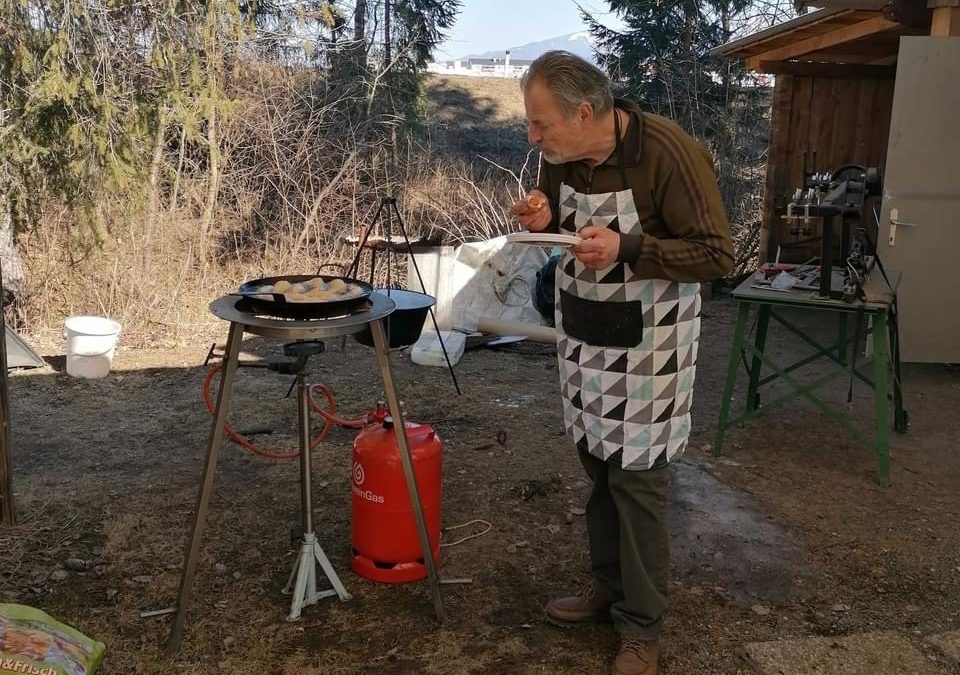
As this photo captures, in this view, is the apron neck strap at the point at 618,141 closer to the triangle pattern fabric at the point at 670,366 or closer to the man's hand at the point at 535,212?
the man's hand at the point at 535,212

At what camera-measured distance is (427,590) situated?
3.20m

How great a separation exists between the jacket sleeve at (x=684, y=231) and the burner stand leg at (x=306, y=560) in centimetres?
133

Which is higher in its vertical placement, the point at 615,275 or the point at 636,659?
the point at 615,275

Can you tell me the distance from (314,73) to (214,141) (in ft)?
10.7

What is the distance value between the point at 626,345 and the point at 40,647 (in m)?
1.92

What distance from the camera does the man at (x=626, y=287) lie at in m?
2.29

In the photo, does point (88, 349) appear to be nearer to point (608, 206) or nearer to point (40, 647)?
point (40, 647)

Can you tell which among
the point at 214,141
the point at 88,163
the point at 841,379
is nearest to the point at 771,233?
the point at 841,379

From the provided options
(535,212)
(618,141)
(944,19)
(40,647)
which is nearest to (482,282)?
(944,19)

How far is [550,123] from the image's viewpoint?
2.31 metres

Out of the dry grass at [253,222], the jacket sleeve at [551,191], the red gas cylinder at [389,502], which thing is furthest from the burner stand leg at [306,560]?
the dry grass at [253,222]

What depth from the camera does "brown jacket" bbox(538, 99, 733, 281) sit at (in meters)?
2.28

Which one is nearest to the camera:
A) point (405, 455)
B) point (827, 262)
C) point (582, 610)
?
point (405, 455)

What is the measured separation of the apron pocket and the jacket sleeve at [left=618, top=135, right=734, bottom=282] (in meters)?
0.16
